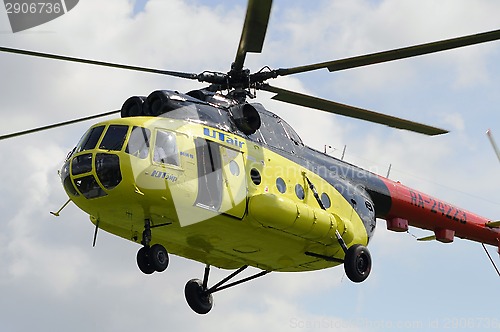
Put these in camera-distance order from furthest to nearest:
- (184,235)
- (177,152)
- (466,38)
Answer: (184,235) → (177,152) → (466,38)

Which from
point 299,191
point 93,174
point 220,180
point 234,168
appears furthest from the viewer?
point 299,191

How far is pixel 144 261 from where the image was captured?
1667 cm

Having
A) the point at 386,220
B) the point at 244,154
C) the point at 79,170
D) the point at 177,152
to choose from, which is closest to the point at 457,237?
the point at 386,220

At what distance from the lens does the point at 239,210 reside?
672 inches

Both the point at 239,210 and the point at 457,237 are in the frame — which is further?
the point at 457,237

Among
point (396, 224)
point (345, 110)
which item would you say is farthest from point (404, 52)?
point (396, 224)

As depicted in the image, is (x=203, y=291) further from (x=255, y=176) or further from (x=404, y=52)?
(x=404, y=52)

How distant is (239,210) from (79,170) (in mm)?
3328

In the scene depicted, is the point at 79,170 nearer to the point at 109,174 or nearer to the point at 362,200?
→ the point at 109,174

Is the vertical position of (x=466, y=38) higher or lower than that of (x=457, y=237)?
higher

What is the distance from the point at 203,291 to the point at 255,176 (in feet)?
14.6

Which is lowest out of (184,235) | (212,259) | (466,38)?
(212,259)

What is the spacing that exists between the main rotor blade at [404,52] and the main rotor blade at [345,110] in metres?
1.31

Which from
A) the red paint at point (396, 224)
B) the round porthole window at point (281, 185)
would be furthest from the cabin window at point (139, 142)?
the red paint at point (396, 224)
